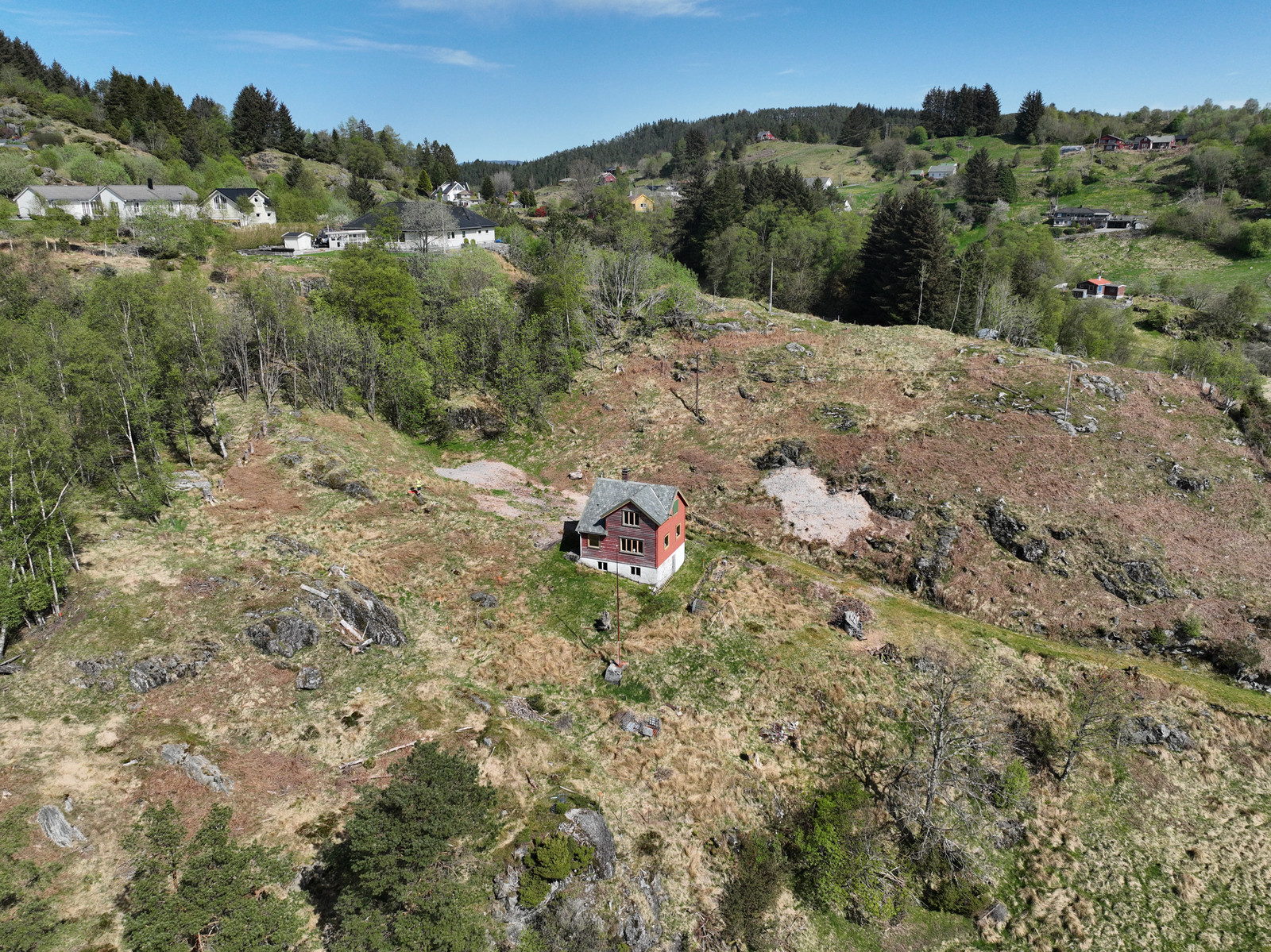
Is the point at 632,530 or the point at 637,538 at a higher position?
the point at 632,530

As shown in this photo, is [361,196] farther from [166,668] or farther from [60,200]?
[166,668]

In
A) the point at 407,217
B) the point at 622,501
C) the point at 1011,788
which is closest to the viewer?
the point at 1011,788

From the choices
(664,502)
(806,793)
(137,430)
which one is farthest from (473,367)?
(806,793)

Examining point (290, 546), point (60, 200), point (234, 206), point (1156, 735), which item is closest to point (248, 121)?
point (234, 206)

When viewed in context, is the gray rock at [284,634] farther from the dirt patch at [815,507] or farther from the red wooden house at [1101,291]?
the red wooden house at [1101,291]

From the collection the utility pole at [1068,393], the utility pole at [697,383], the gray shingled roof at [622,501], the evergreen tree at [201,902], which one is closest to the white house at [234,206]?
the utility pole at [697,383]
